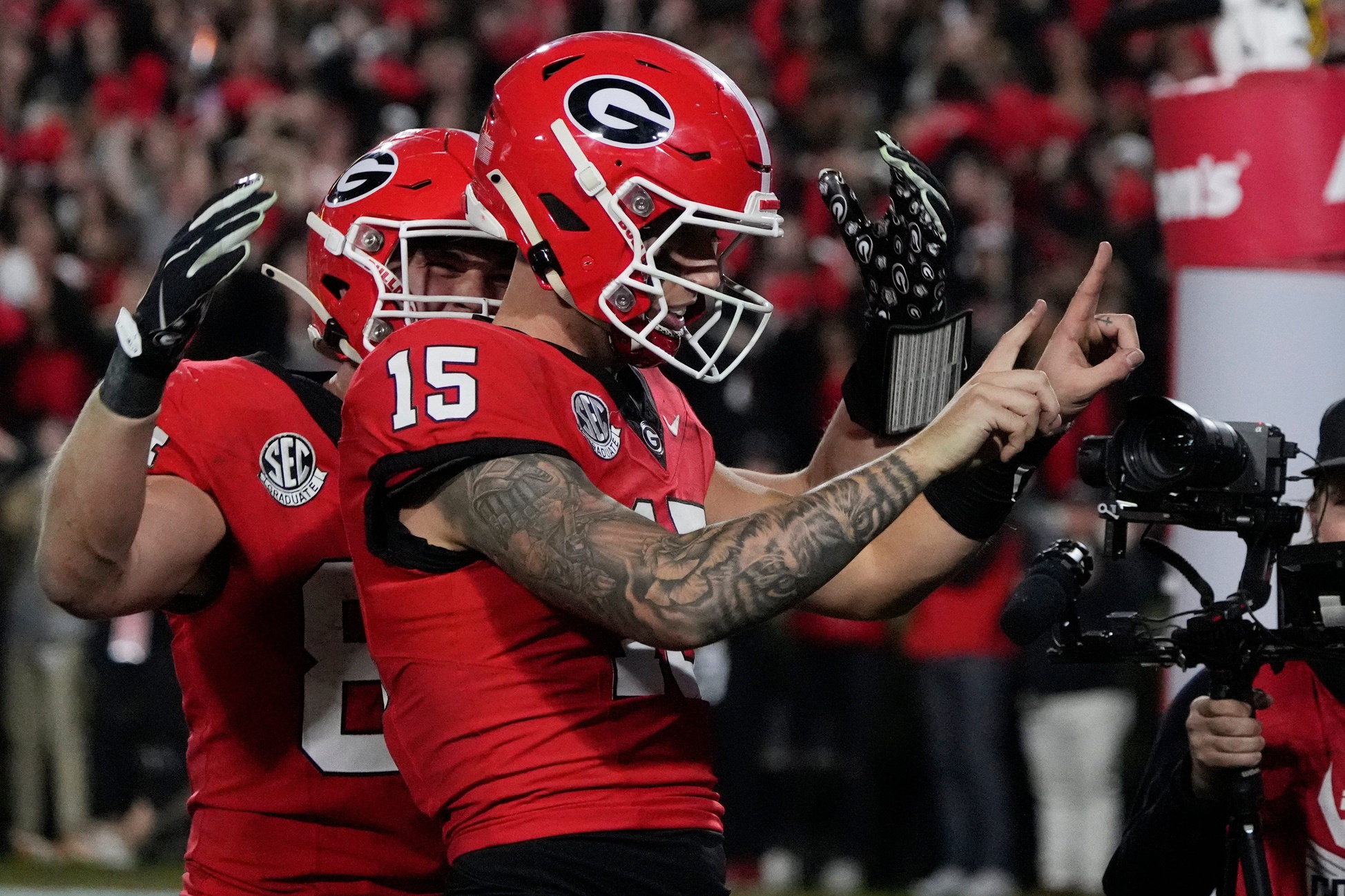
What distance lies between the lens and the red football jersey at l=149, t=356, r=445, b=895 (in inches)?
108

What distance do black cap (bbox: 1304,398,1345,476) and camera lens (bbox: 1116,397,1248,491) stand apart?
284 millimetres

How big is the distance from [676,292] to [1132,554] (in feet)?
15.6

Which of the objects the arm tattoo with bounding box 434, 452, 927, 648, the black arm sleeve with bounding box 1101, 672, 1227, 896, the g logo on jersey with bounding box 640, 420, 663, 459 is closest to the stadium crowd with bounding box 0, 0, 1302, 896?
the black arm sleeve with bounding box 1101, 672, 1227, 896

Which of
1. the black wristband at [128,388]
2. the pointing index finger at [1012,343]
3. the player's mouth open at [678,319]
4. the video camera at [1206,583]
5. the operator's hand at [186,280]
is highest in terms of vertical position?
the operator's hand at [186,280]

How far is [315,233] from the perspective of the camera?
3.01m

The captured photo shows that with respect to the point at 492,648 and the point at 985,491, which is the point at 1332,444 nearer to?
the point at 985,491

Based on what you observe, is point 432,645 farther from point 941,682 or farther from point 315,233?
point 941,682

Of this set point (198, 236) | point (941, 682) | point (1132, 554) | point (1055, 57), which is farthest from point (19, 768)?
point (198, 236)

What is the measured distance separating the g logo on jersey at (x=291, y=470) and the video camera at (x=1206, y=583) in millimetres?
1051

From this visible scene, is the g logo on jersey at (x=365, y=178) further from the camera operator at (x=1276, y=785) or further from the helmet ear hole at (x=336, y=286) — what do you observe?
the camera operator at (x=1276, y=785)

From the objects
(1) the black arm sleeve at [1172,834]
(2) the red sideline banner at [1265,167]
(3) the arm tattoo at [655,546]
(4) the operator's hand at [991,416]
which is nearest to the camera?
(3) the arm tattoo at [655,546]

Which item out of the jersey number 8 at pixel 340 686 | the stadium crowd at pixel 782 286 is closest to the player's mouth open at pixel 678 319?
the jersey number 8 at pixel 340 686

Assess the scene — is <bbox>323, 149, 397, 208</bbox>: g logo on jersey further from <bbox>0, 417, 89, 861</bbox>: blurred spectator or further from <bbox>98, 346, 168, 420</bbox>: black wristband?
<bbox>0, 417, 89, 861</bbox>: blurred spectator

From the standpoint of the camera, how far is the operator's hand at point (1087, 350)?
2457mm
